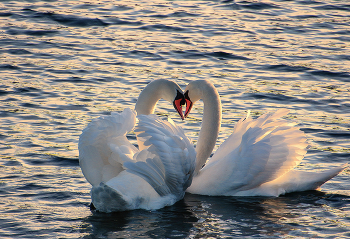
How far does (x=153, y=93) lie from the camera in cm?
767

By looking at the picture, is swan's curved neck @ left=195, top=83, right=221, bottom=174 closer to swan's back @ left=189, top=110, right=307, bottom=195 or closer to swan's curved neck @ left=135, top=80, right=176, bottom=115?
swan's back @ left=189, top=110, right=307, bottom=195

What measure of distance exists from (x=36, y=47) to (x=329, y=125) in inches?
278

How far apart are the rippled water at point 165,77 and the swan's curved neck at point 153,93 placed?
4.30ft

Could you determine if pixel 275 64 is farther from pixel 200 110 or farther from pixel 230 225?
pixel 230 225

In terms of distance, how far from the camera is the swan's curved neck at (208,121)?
25.7 feet

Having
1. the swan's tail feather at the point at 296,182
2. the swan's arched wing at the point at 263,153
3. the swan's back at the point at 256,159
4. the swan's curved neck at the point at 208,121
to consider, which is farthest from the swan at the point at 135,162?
the swan's tail feather at the point at 296,182

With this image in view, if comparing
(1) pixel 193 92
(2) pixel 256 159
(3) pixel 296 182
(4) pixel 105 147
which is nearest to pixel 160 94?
(1) pixel 193 92

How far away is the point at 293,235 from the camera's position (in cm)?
636

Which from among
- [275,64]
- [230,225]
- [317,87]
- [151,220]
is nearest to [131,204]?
[151,220]

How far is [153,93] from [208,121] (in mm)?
855

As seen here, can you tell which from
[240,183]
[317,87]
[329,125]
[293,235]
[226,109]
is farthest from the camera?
[317,87]

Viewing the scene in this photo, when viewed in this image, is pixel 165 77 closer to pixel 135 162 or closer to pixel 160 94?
pixel 160 94

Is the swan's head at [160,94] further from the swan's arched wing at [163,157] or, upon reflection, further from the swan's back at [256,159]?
the swan's back at [256,159]

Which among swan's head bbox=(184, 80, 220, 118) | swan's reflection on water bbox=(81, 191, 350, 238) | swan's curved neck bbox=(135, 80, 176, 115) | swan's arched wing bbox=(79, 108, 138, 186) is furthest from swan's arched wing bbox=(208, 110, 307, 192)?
swan's arched wing bbox=(79, 108, 138, 186)
